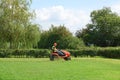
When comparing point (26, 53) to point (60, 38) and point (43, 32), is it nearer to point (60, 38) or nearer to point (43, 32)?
point (60, 38)

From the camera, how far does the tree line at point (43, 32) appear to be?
182 feet

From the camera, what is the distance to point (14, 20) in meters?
55.5

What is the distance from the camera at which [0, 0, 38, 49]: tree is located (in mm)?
55031

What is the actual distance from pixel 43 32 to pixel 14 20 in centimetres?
2616

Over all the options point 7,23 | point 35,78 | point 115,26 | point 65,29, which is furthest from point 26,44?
point 115,26

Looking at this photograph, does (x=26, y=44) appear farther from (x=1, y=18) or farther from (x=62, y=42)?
(x=62, y=42)

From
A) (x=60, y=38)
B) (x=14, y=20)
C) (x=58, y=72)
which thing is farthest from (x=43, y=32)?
(x=58, y=72)

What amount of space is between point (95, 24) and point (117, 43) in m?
11.6

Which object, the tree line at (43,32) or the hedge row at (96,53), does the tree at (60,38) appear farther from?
the hedge row at (96,53)

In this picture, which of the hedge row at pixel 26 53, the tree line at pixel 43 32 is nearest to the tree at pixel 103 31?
the tree line at pixel 43 32

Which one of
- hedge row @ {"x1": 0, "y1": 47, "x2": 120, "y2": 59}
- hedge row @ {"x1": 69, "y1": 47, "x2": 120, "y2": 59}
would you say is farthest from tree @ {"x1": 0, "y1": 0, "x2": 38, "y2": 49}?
hedge row @ {"x1": 69, "y1": 47, "x2": 120, "y2": 59}

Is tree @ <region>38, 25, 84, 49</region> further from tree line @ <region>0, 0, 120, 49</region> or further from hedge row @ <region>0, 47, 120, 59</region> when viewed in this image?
hedge row @ <region>0, 47, 120, 59</region>

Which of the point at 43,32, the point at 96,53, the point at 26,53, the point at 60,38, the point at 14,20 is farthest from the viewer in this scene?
the point at 43,32

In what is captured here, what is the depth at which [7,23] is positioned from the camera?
55.0m
